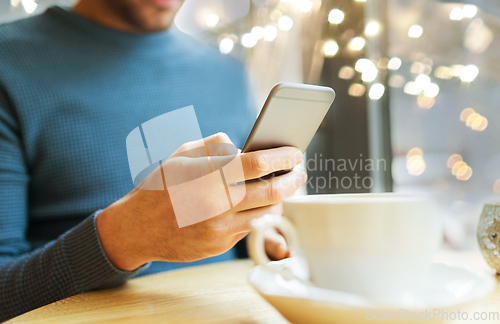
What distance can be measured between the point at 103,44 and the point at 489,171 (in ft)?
3.09

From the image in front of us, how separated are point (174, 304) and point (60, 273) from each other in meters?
Result: 0.22

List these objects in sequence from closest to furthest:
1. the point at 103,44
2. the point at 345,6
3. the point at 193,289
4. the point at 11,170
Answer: the point at 193,289 < the point at 11,170 < the point at 103,44 < the point at 345,6

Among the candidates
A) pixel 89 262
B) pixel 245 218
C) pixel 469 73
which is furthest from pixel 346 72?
pixel 89 262

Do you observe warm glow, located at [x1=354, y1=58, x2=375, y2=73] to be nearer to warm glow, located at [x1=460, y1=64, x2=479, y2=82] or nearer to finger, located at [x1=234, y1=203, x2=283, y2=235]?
warm glow, located at [x1=460, y1=64, x2=479, y2=82]

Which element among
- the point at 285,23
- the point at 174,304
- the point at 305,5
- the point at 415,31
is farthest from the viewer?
the point at 285,23

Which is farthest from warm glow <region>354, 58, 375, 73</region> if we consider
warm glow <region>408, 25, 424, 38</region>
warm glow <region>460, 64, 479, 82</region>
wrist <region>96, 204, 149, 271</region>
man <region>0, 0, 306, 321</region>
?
wrist <region>96, 204, 149, 271</region>

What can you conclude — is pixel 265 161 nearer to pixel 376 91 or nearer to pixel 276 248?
pixel 276 248

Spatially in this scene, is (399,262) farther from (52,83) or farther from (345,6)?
(345,6)

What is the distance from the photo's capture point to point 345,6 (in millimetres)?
1006

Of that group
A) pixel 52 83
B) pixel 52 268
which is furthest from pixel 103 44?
pixel 52 268

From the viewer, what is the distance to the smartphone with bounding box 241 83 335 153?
387 millimetres

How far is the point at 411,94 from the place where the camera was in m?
0.93

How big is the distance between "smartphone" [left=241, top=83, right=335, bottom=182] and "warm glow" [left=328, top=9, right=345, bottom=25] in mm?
685

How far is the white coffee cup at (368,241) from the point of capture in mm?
230
